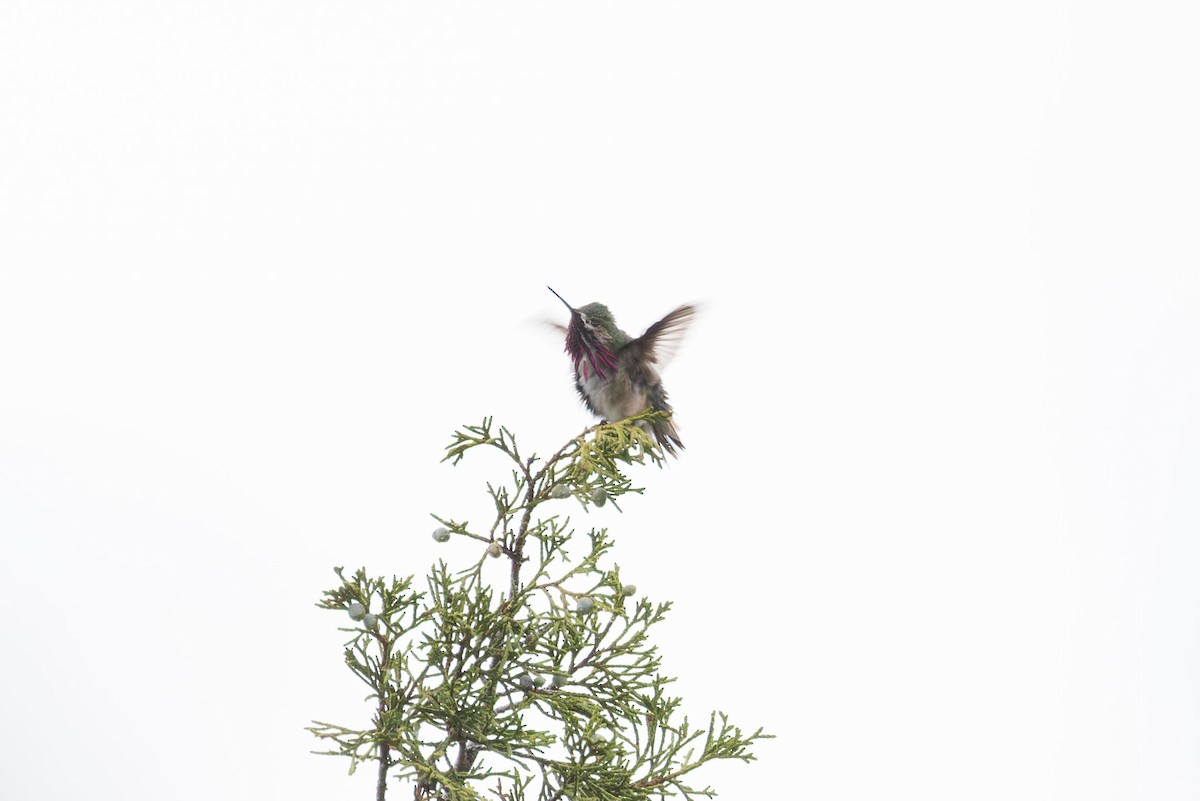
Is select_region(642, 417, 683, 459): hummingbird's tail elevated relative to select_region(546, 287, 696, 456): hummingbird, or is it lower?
lower

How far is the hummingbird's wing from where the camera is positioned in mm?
2234

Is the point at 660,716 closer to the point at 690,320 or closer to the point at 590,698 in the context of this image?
the point at 590,698

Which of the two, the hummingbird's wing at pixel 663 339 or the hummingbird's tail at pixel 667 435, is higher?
the hummingbird's wing at pixel 663 339

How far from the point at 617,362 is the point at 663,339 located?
0.12m

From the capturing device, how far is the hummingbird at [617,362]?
2.33m

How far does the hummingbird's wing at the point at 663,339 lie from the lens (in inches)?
88.0

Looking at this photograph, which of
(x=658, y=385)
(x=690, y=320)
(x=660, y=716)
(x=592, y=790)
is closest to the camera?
(x=592, y=790)

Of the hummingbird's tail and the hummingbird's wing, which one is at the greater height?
the hummingbird's wing

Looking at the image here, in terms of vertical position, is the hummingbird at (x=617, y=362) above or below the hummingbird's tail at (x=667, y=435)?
above

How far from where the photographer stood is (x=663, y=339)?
2309 millimetres

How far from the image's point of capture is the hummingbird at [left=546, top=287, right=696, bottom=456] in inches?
91.7

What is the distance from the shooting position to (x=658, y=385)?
2.42m

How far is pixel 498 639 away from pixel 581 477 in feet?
1.05

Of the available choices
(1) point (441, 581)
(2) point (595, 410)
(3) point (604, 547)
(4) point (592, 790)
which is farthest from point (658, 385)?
(4) point (592, 790)
